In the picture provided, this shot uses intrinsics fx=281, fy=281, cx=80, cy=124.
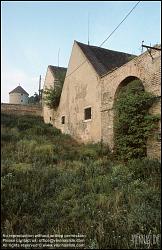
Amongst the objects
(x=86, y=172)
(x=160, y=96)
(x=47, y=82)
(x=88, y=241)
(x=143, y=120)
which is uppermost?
(x=47, y=82)

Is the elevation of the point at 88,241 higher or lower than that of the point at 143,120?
lower

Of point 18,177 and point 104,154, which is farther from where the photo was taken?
point 104,154

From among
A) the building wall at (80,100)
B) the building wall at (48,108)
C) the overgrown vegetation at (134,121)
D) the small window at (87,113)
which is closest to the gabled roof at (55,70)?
the building wall at (48,108)

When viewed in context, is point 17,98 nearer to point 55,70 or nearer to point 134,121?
point 55,70

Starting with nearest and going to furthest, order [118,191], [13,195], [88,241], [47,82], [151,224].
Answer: [88,241]
[151,224]
[13,195]
[118,191]
[47,82]

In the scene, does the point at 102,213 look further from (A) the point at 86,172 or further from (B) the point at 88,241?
(A) the point at 86,172

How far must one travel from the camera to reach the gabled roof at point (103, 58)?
Answer: 16156mm

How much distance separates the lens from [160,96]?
10055 mm

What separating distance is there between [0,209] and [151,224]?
10.4 feet

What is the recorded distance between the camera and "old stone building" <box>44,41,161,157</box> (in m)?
10.8

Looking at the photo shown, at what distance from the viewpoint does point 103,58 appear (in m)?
17.8

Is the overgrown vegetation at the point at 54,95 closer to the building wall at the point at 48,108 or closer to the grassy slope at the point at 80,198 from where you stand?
the building wall at the point at 48,108

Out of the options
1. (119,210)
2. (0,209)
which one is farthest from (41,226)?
(119,210)

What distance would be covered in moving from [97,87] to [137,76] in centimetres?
382
